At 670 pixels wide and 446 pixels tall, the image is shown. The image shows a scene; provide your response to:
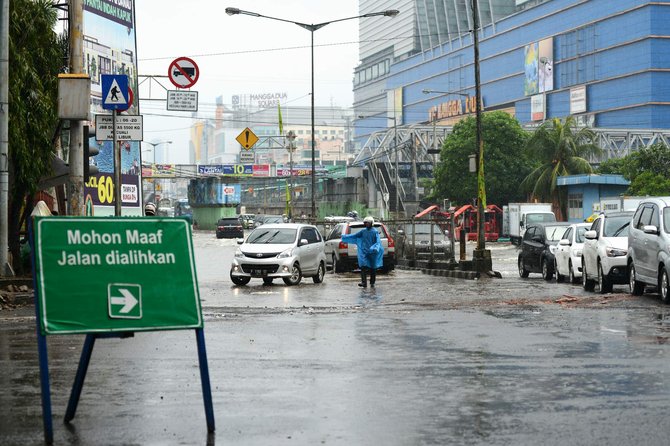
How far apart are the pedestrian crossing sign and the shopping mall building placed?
240ft

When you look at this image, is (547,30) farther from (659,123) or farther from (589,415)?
(589,415)

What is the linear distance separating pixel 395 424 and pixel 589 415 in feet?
4.47

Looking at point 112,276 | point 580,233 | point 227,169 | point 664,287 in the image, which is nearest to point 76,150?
point 664,287

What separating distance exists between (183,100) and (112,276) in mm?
30563

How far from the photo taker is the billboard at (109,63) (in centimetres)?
3916

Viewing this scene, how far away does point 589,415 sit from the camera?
768 centimetres

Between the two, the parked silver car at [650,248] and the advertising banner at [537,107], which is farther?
the advertising banner at [537,107]

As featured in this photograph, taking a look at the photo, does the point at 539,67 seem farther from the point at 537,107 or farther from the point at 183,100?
the point at 183,100

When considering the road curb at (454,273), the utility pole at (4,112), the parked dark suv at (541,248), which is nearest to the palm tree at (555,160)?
the road curb at (454,273)

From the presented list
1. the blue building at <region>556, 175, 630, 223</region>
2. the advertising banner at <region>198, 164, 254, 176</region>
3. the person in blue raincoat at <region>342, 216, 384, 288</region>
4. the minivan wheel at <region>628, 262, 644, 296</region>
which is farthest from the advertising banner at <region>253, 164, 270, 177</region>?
the minivan wheel at <region>628, 262, 644, 296</region>

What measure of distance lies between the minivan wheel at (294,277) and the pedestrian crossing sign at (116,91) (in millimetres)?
8175

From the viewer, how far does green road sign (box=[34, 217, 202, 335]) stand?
276 inches

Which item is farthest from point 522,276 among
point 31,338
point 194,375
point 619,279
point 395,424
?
point 395,424

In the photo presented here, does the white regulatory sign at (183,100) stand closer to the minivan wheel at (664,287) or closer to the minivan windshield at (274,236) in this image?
the minivan windshield at (274,236)
